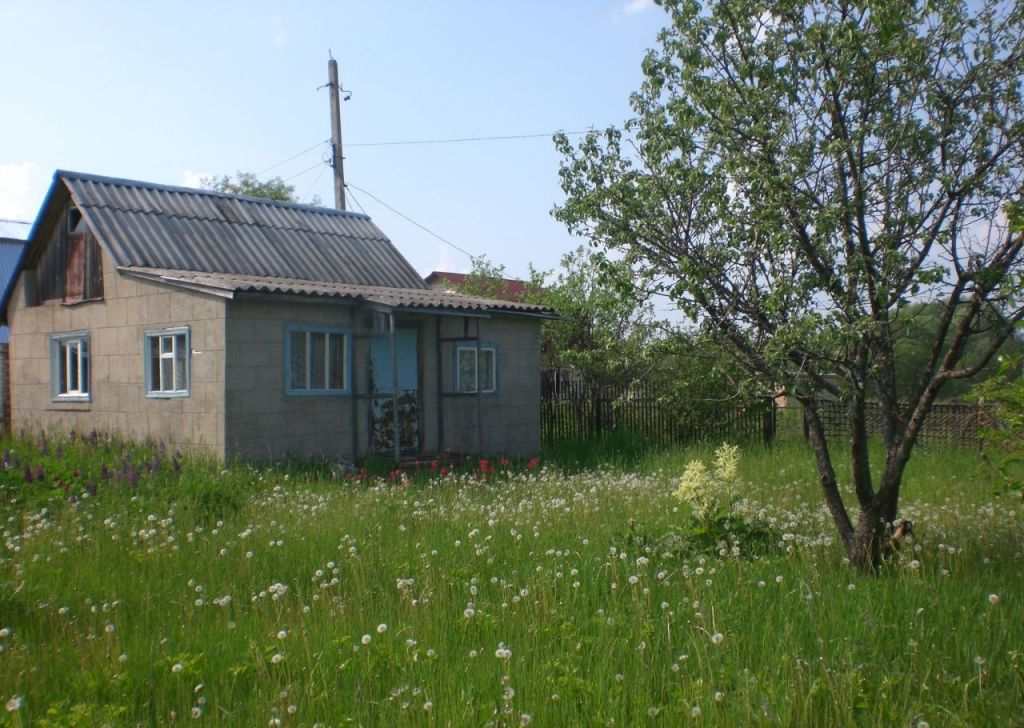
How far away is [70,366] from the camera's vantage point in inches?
685

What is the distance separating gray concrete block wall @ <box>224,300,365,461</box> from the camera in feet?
44.0

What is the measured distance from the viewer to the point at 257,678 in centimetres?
454

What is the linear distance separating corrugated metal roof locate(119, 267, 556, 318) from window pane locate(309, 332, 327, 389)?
2.74 ft

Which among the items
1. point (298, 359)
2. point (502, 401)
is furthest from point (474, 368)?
point (298, 359)

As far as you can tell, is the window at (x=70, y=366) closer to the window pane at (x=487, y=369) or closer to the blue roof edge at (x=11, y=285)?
the blue roof edge at (x=11, y=285)

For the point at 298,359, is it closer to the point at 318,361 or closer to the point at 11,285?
the point at 318,361

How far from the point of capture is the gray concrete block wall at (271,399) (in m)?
13.4

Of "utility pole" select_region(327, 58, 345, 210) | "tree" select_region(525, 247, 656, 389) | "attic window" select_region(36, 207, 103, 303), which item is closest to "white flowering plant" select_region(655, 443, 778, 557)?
"tree" select_region(525, 247, 656, 389)

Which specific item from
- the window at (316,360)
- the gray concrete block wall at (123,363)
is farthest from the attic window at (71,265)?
the window at (316,360)

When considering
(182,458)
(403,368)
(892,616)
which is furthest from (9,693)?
(403,368)

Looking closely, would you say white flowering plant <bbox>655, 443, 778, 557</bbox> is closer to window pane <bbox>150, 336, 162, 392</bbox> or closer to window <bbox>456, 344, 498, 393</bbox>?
window <bbox>456, 344, 498, 393</bbox>

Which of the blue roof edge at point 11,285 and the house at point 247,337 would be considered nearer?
the house at point 247,337

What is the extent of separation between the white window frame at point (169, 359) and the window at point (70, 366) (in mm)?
2313

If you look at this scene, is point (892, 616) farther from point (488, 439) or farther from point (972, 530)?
point (488, 439)
